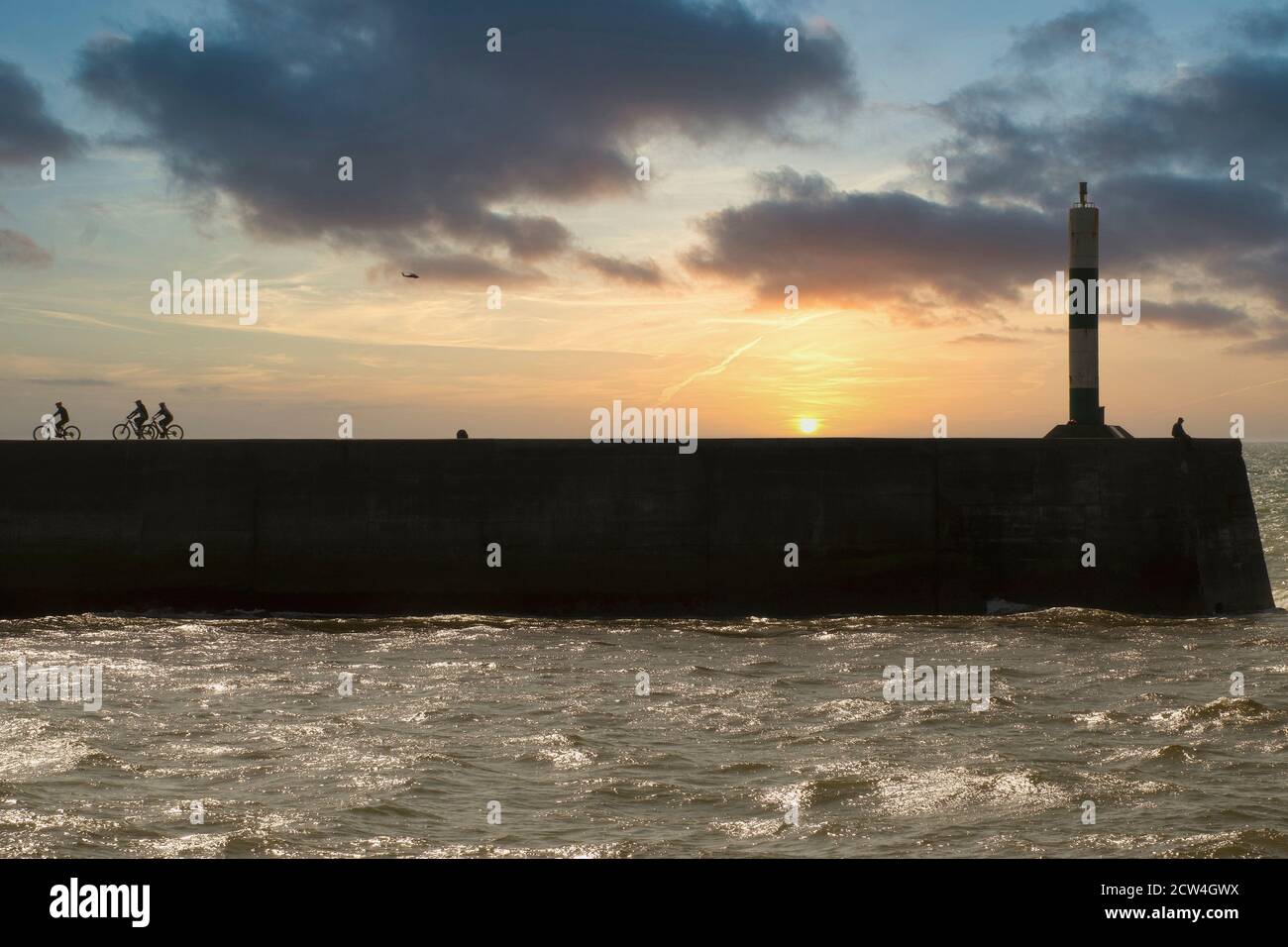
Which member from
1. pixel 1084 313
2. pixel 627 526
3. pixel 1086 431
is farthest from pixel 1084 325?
pixel 627 526

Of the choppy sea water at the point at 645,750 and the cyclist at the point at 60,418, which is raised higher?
the cyclist at the point at 60,418

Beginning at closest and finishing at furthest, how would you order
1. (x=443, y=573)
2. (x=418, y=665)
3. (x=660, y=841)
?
(x=660, y=841), (x=418, y=665), (x=443, y=573)

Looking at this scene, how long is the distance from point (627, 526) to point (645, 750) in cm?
1134

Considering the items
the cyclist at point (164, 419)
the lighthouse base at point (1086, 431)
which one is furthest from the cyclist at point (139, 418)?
the lighthouse base at point (1086, 431)

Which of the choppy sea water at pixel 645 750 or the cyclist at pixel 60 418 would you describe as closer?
the choppy sea water at pixel 645 750

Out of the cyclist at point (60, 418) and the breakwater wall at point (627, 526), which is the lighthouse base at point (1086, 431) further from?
the cyclist at point (60, 418)

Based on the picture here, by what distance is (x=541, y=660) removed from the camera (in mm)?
17078

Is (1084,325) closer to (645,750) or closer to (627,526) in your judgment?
(627,526)

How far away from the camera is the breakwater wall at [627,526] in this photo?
21.9 metres

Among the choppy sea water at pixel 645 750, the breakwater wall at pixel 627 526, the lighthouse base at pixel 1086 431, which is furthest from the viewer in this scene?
the lighthouse base at pixel 1086 431

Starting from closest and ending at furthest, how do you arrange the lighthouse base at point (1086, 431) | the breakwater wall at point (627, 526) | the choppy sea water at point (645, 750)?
the choppy sea water at point (645, 750) < the breakwater wall at point (627, 526) < the lighthouse base at point (1086, 431)

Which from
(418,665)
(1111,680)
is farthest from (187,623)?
(1111,680)
